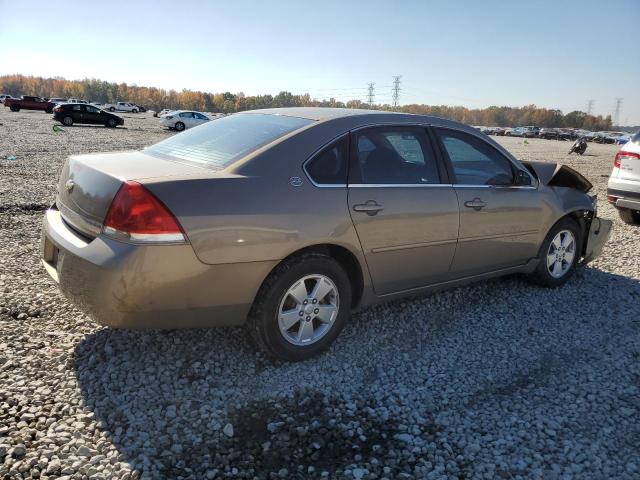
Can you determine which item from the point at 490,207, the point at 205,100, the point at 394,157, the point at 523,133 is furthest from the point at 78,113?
the point at 205,100

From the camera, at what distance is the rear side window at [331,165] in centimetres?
326

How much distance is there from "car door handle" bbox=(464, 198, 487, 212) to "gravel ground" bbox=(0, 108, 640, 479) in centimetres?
95

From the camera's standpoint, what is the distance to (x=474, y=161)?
14.3ft

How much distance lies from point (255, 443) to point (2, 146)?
17256 mm

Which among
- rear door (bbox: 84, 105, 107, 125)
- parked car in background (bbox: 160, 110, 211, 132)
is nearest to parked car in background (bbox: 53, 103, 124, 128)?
rear door (bbox: 84, 105, 107, 125)

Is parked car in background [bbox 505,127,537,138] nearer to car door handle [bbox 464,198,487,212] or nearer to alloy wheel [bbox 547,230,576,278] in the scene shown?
alloy wheel [bbox 547,230,576,278]

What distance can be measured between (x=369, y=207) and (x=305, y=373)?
1186 millimetres

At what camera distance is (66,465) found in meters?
2.33

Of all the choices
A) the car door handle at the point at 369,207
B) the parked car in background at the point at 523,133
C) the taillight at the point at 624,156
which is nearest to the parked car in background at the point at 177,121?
the taillight at the point at 624,156

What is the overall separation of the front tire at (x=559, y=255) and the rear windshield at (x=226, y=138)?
2843mm

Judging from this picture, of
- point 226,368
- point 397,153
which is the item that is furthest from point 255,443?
point 397,153

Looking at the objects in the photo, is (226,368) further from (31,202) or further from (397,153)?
(31,202)

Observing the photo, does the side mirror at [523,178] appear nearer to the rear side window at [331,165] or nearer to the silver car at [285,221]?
the silver car at [285,221]

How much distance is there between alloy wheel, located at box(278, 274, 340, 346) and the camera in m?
3.25
